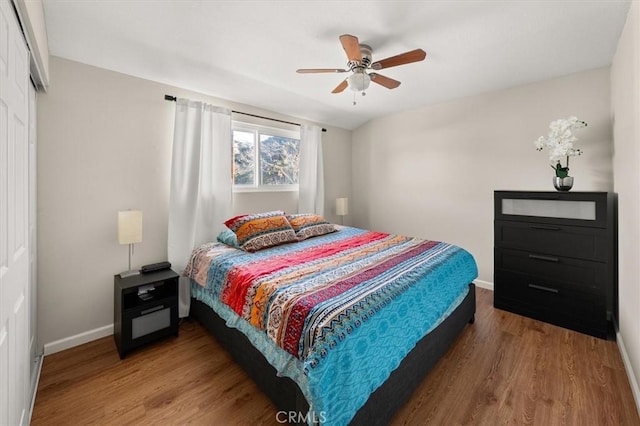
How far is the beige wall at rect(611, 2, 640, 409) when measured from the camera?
1.66 meters

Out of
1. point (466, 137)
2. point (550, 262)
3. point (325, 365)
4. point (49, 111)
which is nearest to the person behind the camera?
point (325, 365)

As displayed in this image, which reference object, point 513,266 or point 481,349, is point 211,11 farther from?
point 513,266

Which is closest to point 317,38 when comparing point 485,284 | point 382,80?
point 382,80

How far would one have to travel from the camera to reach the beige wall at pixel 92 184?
216cm

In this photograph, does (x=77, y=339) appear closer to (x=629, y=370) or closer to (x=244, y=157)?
(x=244, y=157)

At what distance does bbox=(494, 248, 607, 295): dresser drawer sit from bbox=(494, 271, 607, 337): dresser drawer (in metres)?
0.05

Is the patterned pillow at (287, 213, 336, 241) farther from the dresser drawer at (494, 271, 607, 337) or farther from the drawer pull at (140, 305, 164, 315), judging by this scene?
the dresser drawer at (494, 271, 607, 337)

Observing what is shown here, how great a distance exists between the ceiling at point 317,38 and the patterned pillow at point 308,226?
1562 mm

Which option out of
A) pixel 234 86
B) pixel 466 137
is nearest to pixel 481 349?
pixel 466 137

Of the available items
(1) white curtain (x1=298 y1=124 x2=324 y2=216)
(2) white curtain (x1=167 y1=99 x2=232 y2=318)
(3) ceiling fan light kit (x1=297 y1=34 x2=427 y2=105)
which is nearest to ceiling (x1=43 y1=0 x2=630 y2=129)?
(3) ceiling fan light kit (x1=297 y1=34 x2=427 y2=105)

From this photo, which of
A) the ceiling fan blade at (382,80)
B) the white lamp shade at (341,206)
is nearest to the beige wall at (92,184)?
the ceiling fan blade at (382,80)

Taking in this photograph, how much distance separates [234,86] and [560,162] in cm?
352

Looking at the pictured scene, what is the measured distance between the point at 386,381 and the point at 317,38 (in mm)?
2463

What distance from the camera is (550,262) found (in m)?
2.56
